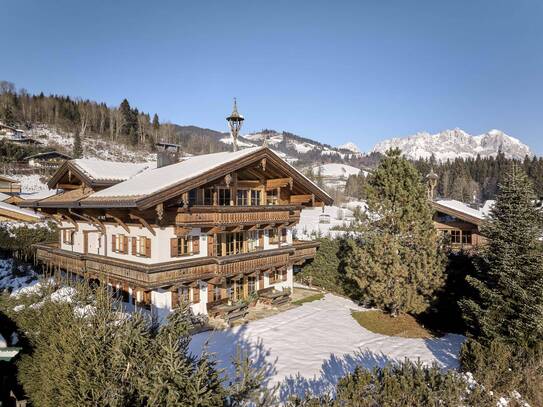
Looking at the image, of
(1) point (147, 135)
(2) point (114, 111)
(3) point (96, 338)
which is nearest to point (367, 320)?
(3) point (96, 338)

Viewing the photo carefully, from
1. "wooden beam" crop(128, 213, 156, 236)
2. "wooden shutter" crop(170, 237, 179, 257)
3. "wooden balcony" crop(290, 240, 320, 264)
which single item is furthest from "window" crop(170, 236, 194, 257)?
"wooden balcony" crop(290, 240, 320, 264)

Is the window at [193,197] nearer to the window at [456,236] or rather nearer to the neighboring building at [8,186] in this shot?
the window at [456,236]

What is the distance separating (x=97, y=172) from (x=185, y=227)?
8.05 meters

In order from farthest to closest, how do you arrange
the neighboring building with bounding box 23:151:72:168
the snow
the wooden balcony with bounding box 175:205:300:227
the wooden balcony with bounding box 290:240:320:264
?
Result: the snow < the neighboring building with bounding box 23:151:72:168 < the wooden balcony with bounding box 290:240:320:264 < the wooden balcony with bounding box 175:205:300:227

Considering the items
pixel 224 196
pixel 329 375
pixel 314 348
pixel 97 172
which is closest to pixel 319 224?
pixel 224 196

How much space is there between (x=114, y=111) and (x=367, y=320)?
113801mm

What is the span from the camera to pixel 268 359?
1412 cm

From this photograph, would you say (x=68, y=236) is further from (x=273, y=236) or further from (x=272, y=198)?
(x=272, y=198)

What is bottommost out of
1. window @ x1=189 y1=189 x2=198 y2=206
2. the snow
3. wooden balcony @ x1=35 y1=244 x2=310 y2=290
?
wooden balcony @ x1=35 y1=244 x2=310 y2=290

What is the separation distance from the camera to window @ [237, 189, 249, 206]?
21547mm

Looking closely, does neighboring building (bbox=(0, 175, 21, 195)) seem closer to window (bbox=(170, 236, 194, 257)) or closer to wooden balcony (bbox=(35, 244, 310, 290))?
wooden balcony (bbox=(35, 244, 310, 290))

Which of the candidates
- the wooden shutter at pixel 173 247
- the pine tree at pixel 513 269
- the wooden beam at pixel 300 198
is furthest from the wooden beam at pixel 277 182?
the pine tree at pixel 513 269

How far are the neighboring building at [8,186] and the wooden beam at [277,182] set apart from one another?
1738 inches

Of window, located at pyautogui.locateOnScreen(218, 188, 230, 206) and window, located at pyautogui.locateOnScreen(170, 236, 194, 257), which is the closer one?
window, located at pyautogui.locateOnScreen(170, 236, 194, 257)
